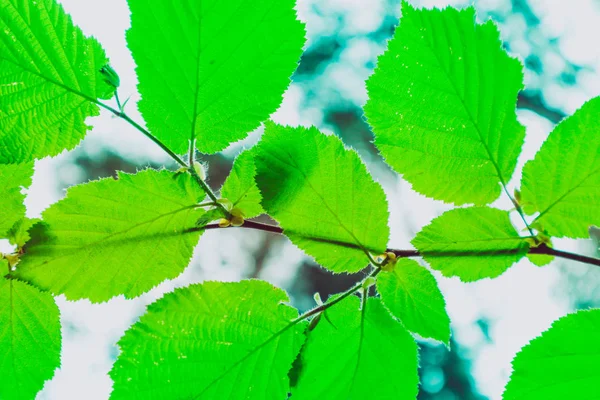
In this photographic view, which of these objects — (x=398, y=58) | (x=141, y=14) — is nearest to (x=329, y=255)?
(x=398, y=58)

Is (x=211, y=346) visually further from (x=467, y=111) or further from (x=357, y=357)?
(x=467, y=111)

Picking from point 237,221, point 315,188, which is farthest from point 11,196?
point 315,188

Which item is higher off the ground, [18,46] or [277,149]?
[18,46]

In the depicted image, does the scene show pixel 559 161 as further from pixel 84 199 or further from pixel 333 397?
pixel 84 199

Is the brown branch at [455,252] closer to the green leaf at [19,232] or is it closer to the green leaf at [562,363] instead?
the green leaf at [562,363]

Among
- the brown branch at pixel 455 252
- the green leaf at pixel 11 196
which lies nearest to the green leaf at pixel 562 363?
the brown branch at pixel 455 252

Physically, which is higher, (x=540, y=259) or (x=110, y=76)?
(x=110, y=76)
